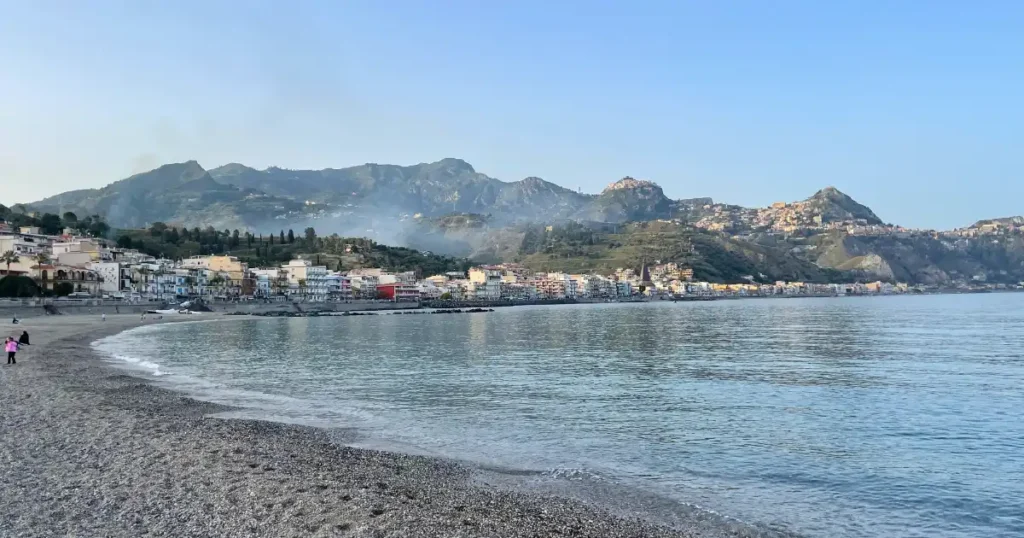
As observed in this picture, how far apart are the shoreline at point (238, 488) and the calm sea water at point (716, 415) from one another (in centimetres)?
200

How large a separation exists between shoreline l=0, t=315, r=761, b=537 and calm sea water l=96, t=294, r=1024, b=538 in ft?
6.57

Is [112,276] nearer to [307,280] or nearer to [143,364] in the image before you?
[307,280]

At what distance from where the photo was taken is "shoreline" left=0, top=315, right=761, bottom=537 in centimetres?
880

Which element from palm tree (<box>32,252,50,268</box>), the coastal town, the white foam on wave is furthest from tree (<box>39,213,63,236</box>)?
the white foam on wave

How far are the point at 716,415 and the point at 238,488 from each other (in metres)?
13.4

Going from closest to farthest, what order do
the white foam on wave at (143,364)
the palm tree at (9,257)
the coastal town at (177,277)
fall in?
the white foam on wave at (143,364)
the palm tree at (9,257)
the coastal town at (177,277)

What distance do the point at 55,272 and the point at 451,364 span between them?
87119mm

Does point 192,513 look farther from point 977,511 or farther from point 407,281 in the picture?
point 407,281

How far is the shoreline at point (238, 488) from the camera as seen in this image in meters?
8.80

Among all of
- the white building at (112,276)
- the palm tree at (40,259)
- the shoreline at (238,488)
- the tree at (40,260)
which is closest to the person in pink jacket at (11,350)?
the shoreline at (238,488)

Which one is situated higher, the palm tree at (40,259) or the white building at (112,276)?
the palm tree at (40,259)

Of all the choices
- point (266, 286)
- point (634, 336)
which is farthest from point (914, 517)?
point (266, 286)

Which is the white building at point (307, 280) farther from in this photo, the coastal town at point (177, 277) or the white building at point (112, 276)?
the white building at point (112, 276)

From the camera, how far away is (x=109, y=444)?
43.4ft
